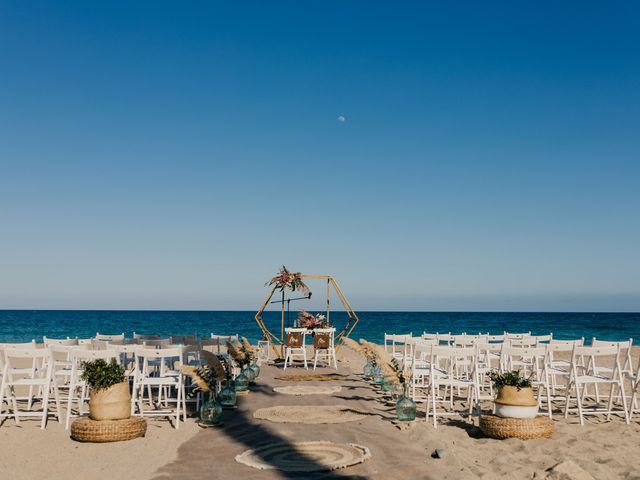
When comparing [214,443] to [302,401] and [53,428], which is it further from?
[302,401]

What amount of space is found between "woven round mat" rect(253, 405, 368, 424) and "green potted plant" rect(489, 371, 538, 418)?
2.02m

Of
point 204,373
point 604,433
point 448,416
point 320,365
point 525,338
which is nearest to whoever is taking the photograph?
point 604,433

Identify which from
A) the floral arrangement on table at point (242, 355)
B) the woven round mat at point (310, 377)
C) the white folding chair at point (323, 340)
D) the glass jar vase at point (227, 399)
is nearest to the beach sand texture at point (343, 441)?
the glass jar vase at point (227, 399)

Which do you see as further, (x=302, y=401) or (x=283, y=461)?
(x=302, y=401)

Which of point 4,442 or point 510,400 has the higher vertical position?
point 510,400

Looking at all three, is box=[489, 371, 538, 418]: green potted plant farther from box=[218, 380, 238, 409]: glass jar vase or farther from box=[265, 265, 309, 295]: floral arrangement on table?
box=[265, 265, 309, 295]: floral arrangement on table

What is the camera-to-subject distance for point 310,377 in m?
14.0

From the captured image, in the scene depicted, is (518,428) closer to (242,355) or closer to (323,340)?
(242,355)

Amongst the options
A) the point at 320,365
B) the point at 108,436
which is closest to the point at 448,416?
the point at 108,436

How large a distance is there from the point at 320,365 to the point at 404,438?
9.88 meters

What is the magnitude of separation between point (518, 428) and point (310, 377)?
708cm

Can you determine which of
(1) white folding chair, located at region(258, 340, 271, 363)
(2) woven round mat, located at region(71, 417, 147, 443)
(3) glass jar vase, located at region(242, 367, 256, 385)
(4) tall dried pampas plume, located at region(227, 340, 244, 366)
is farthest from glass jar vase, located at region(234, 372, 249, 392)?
(1) white folding chair, located at region(258, 340, 271, 363)

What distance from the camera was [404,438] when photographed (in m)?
7.67

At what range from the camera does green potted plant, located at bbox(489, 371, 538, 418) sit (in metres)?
7.64
